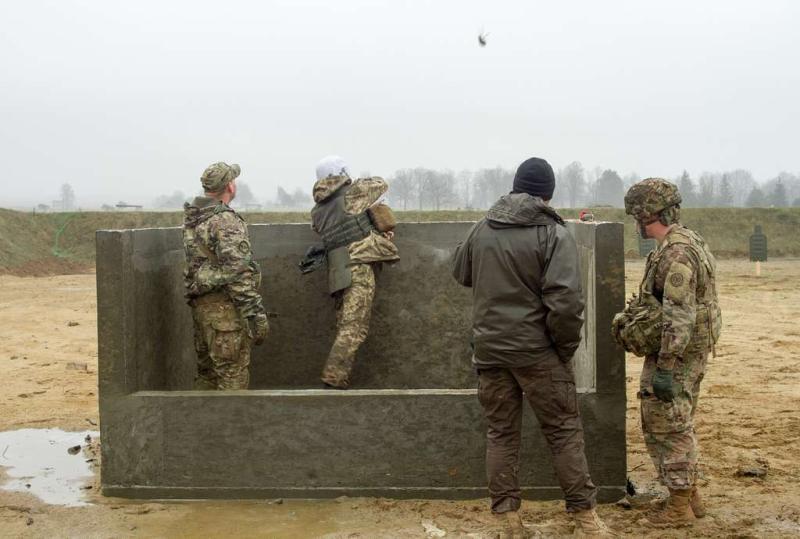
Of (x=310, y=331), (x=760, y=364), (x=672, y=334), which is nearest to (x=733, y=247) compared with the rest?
(x=760, y=364)

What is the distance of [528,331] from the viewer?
14.5 feet

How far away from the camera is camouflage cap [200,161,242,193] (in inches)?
231

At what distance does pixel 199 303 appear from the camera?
5953 millimetres

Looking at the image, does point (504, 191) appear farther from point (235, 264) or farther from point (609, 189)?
point (235, 264)

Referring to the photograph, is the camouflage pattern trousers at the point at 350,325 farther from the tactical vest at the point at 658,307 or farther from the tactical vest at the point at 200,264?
the tactical vest at the point at 658,307

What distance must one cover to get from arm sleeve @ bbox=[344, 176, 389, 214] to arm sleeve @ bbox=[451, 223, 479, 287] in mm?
1961

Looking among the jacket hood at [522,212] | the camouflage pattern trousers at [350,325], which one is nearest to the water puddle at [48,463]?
the camouflage pattern trousers at [350,325]

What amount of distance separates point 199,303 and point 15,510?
5.29 ft

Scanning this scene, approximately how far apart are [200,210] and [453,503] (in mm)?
2406

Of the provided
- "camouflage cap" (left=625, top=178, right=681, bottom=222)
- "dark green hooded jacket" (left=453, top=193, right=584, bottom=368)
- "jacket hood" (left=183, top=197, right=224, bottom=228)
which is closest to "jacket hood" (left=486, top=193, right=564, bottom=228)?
"dark green hooded jacket" (left=453, top=193, right=584, bottom=368)

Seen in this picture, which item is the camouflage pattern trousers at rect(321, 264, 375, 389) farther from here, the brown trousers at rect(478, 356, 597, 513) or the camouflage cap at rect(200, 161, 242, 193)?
the brown trousers at rect(478, 356, 597, 513)

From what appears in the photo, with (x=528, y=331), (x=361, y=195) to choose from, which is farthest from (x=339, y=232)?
(x=528, y=331)

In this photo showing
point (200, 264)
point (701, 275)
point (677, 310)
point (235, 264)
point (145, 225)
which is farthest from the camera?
point (145, 225)

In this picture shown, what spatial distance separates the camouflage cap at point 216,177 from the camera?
19.2 ft
